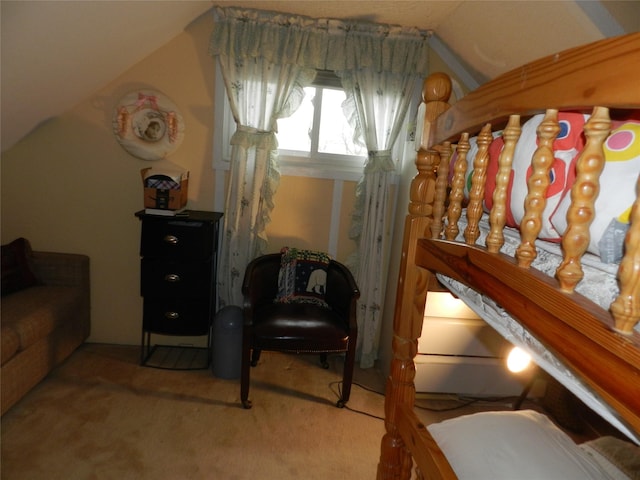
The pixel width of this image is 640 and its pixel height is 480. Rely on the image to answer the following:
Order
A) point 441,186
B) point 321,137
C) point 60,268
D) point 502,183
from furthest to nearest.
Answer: point 321,137 < point 60,268 < point 441,186 < point 502,183

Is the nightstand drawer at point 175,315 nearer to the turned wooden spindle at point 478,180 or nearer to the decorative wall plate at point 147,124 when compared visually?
the decorative wall plate at point 147,124

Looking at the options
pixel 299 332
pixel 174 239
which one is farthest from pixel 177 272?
pixel 299 332

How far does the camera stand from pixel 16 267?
2461 mm

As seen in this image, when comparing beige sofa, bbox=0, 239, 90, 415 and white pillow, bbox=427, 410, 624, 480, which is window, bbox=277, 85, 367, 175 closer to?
beige sofa, bbox=0, 239, 90, 415

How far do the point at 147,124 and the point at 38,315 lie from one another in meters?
1.34

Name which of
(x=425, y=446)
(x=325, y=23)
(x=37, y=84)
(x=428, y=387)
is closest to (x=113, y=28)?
(x=37, y=84)

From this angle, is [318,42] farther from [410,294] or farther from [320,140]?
[410,294]

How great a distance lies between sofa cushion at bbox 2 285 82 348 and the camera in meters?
2.10

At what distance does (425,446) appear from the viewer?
1150 mm

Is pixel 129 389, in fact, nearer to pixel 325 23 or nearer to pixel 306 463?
pixel 306 463

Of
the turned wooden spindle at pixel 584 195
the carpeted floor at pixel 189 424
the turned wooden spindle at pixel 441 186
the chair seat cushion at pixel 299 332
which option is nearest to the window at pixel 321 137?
the chair seat cushion at pixel 299 332

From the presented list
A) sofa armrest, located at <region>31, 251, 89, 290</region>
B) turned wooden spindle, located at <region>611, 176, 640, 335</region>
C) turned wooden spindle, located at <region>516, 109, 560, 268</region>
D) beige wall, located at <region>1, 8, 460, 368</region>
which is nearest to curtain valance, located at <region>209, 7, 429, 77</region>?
beige wall, located at <region>1, 8, 460, 368</region>

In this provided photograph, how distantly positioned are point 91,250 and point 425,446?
2642 mm

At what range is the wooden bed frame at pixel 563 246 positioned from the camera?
1.76 ft
